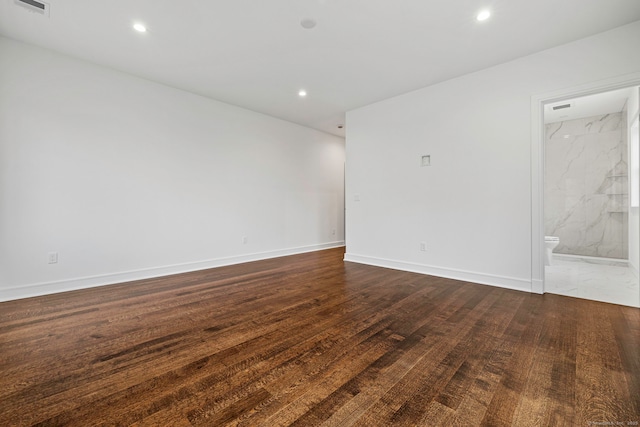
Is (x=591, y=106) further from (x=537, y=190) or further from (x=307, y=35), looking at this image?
(x=307, y=35)

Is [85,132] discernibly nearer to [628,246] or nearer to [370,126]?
[370,126]

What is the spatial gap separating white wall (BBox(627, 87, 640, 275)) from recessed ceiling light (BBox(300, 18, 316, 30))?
4415 millimetres

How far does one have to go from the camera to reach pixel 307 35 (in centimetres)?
273

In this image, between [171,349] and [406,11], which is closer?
[171,349]

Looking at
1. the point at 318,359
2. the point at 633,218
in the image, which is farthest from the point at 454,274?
the point at 633,218

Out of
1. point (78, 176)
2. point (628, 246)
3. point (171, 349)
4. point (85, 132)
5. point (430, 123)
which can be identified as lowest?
point (171, 349)

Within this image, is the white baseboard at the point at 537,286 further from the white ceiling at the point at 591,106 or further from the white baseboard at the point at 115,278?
the white baseboard at the point at 115,278

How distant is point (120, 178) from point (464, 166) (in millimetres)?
4514

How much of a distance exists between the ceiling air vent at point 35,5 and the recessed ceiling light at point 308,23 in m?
2.22

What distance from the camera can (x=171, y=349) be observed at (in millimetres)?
1857

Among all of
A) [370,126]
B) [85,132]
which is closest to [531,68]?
[370,126]

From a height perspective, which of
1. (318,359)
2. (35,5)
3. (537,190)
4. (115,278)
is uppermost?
(35,5)

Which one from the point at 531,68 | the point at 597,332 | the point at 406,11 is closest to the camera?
the point at 597,332

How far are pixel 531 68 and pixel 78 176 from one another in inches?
214
